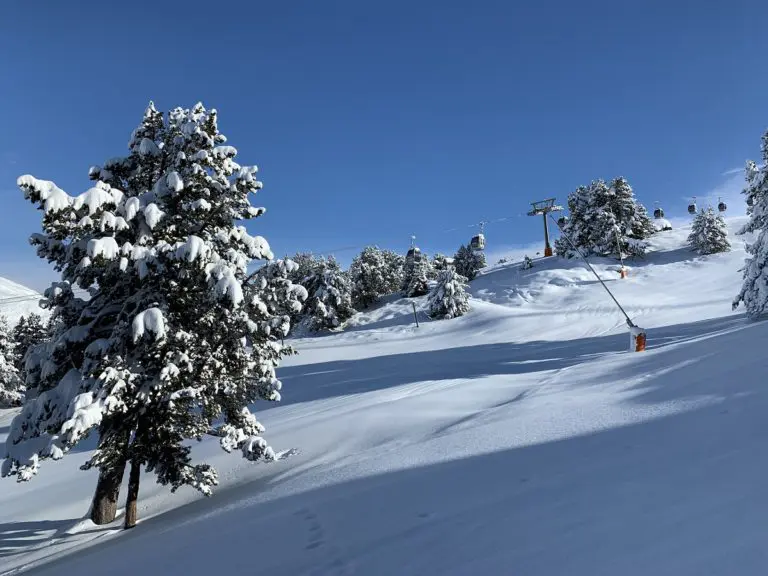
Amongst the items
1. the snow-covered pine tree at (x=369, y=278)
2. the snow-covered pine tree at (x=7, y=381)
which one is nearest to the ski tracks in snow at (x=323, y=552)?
the snow-covered pine tree at (x=7, y=381)

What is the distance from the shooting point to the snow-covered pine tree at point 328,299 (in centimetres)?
4906

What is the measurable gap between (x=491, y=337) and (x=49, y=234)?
97.0ft

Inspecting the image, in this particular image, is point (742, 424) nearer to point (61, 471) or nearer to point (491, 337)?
point (61, 471)

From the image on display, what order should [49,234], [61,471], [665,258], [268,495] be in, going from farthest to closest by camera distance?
1. [665,258]
2. [61,471]
3. [49,234]
4. [268,495]

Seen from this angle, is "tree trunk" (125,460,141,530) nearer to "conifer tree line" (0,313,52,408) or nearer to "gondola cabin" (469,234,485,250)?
"conifer tree line" (0,313,52,408)

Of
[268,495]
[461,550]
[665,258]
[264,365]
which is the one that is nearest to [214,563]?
[268,495]

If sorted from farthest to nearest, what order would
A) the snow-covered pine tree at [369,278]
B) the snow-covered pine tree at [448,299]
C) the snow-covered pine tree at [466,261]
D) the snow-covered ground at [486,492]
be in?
the snow-covered pine tree at [466,261], the snow-covered pine tree at [369,278], the snow-covered pine tree at [448,299], the snow-covered ground at [486,492]

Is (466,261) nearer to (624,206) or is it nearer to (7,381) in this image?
(624,206)

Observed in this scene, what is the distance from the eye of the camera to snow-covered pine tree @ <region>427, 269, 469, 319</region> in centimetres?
4378

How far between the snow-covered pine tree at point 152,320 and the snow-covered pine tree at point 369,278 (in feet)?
150

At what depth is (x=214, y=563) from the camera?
514 cm

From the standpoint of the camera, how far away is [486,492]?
16.9ft

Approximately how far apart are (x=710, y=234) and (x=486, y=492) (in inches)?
2288

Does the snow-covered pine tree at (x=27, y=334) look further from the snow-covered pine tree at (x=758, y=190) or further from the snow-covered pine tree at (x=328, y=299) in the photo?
the snow-covered pine tree at (x=758, y=190)
